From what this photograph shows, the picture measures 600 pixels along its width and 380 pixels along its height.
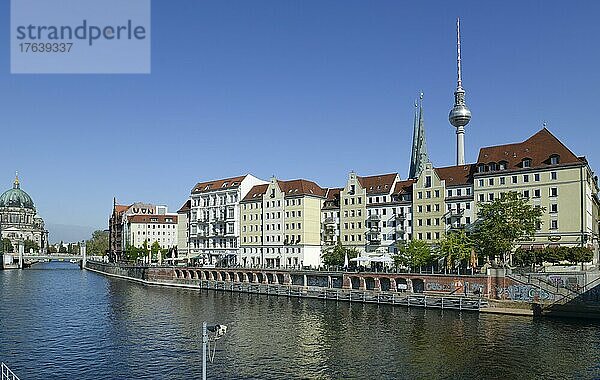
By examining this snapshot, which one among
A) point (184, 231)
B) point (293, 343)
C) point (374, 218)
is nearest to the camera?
point (293, 343)

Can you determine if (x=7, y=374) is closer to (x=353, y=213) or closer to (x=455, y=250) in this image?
(x=455, y=250)

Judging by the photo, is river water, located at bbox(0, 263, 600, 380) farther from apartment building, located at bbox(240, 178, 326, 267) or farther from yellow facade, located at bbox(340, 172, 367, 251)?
apartment building, located at bbox(240, 178, 326, 267)

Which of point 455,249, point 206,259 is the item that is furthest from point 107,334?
point 206,259

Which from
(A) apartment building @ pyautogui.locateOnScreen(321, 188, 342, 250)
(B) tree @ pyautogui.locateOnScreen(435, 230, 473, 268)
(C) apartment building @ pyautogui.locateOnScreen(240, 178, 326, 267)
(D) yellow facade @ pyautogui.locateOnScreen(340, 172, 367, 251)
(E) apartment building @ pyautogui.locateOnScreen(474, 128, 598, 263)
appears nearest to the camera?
(B) tree @ pyautogui.locateOnScreen(435, 230, 473, 268)

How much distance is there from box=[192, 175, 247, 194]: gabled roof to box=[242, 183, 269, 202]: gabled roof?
356 cm

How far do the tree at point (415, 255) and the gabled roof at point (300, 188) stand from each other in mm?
33748

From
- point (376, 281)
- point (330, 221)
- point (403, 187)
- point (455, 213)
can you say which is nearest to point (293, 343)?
point (376, 281)

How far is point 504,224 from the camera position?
89562mm

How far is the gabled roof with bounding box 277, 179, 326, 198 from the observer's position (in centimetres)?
13525

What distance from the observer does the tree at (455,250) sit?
92.5 metres

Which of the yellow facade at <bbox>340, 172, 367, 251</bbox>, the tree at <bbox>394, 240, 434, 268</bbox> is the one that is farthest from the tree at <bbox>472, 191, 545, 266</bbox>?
the yellow facade at <bbox>340, 172, 367, 251</bbox>

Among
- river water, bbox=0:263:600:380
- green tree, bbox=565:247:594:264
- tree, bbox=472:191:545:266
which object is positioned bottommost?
river water, bbox=0:263:600:380

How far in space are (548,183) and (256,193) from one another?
68.0 m

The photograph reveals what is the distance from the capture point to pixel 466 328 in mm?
67188
